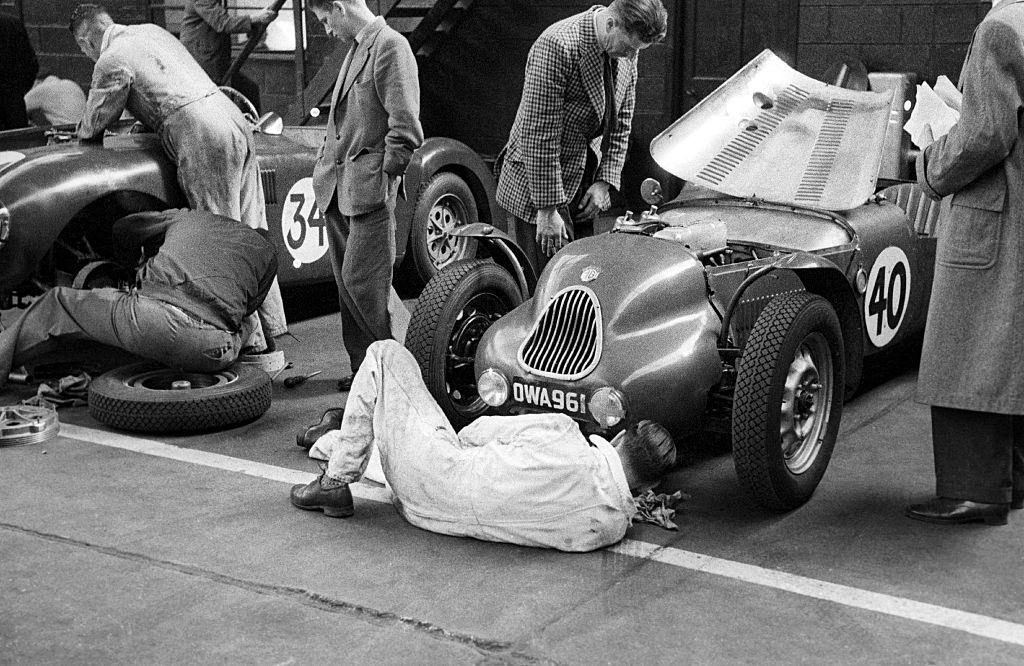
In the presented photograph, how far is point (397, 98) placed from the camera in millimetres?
5836

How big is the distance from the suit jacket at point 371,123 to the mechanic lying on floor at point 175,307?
55cm

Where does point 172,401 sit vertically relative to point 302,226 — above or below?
below

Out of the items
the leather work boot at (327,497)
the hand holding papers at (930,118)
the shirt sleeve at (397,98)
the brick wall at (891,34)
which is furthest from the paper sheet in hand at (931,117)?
the brick wall at (891,34)

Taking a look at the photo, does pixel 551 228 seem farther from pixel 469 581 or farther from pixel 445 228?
pixel 445 228

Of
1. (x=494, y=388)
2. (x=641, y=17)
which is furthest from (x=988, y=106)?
(x=494, y=388)

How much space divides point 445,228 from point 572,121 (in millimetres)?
2880

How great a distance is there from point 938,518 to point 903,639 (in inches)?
42.5

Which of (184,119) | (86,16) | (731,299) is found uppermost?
(86,16)

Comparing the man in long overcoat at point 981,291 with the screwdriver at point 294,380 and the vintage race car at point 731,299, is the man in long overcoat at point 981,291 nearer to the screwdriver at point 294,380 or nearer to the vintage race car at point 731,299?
the vintage race car at point 731,299

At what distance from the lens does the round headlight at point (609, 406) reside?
4539 mm

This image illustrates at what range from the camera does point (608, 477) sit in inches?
167

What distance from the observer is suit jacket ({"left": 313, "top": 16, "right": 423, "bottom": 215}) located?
5.85 m

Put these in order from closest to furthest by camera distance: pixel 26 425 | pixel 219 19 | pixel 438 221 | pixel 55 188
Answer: pixel 26 425 → pixel 55 188 → pixel 438 221 → pixel 219 19

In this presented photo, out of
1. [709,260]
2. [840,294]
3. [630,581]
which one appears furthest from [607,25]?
[630,581]
